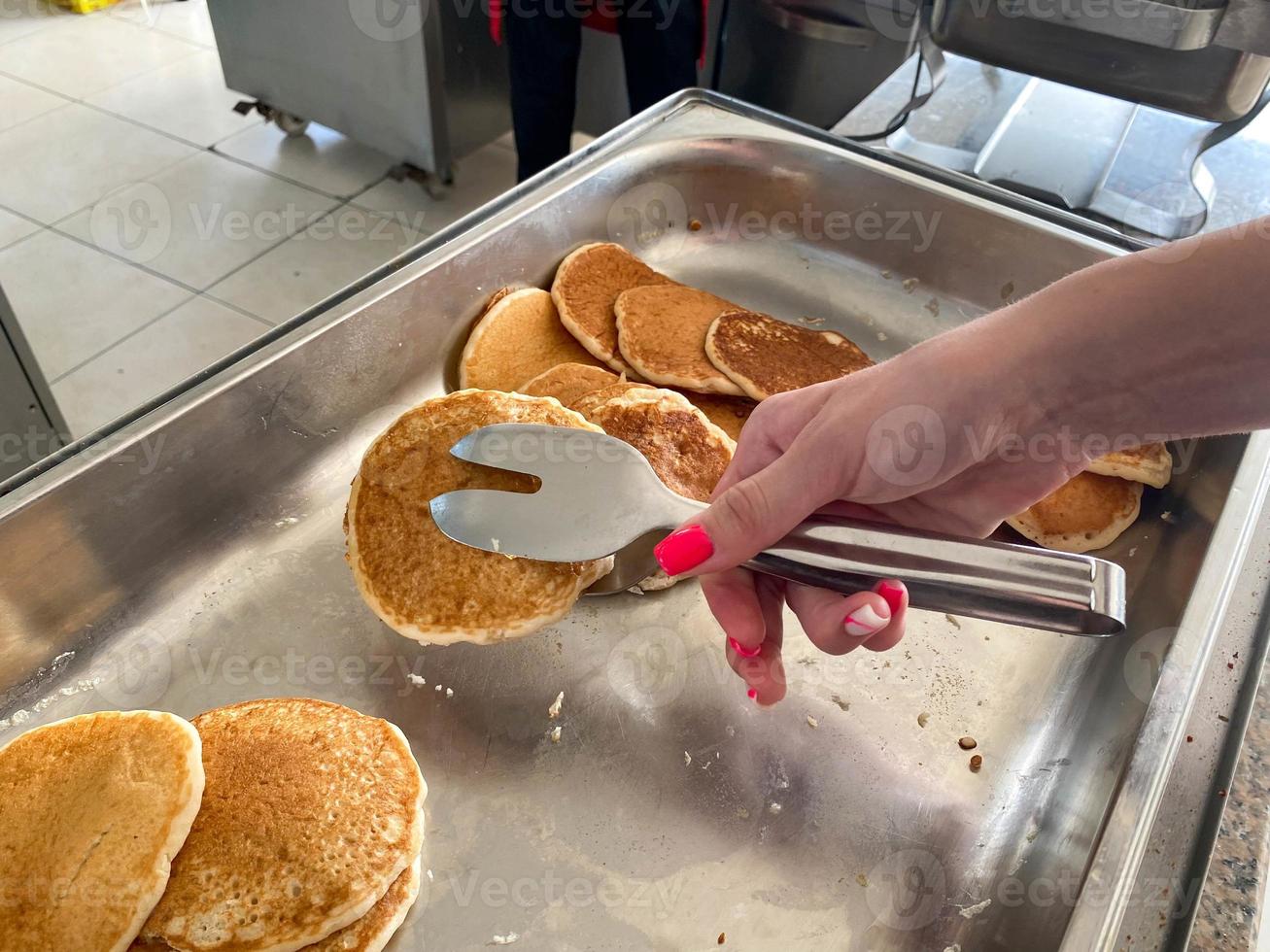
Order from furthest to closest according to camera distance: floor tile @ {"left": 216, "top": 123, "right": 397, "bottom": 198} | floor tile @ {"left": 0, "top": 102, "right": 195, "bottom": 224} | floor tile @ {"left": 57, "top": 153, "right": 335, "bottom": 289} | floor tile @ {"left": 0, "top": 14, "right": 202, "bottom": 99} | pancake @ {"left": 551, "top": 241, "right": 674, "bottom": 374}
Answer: floor tile @ {"left": 0, "top": 14, "right": 202, "bottom": 99}, floor tile @ {"left": 216, "top": 123, "right": 397, "bottom": 198}, floor tile @ {"left": 0, "top": 102, "right": 195, "bottom": 224}, floor tile @ {"left": 57, "top": 153, "right": 335, "bottom": 289}, pancake @ {"left": 551, "top": 241, "right": 674, "bottom": 374}

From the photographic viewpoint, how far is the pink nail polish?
2.46 feet

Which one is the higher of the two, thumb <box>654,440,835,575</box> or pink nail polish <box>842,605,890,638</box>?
thumb <box>654,440,835,575</box>

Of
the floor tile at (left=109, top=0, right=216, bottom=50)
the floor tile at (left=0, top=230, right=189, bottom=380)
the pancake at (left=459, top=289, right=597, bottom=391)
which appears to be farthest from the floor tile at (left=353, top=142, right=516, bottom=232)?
the pancake at (left=459, top=289, right=597, bottom=391)

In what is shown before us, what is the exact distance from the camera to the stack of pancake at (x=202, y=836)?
27.7 inches

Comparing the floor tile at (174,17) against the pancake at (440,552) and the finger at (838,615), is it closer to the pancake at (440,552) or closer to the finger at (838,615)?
the pancake at (440,552)

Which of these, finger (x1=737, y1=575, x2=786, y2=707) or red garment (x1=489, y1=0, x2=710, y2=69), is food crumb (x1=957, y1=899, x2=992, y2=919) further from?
red garment (x1=489, y1=0, x2=710, y2=69)

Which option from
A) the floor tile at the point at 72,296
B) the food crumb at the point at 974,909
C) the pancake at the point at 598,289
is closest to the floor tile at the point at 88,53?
the floor tile at the point at 72,296

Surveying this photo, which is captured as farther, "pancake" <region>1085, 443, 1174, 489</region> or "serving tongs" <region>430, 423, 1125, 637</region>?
"pancake" <region>1085, 443, 1174, 489</region>

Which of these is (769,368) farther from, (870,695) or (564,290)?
(870,695)

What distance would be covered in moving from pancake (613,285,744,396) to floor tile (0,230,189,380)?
1662mm

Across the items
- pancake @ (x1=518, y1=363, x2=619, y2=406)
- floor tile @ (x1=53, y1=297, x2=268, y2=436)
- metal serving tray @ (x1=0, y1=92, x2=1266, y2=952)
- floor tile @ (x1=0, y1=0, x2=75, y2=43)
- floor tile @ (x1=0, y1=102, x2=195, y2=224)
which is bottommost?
floor tile @ (x1=53, y1=297, x2=268, y2=436)

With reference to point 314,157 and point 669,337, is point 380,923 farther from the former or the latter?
point 314,157

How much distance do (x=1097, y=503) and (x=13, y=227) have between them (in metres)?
2.91

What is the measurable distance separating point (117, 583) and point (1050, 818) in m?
1.00
